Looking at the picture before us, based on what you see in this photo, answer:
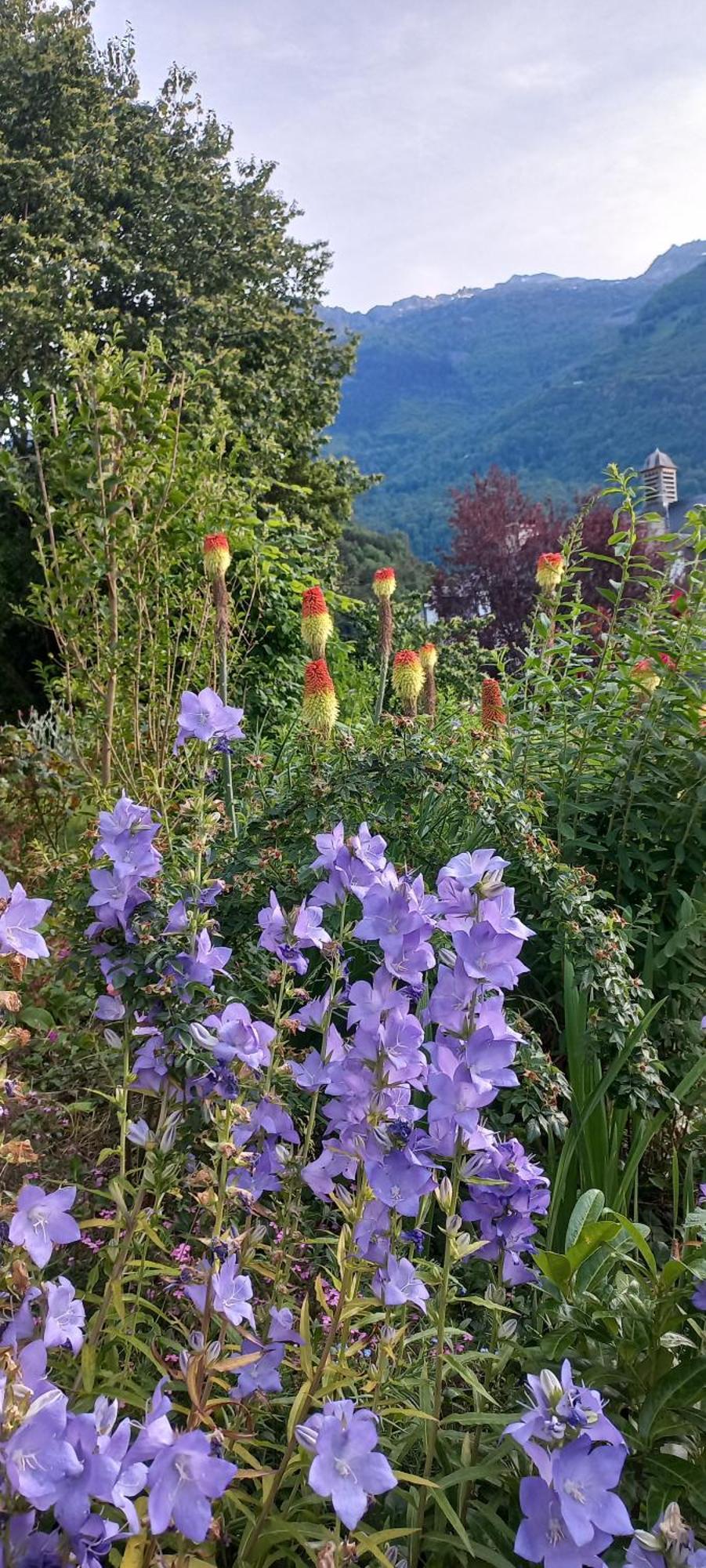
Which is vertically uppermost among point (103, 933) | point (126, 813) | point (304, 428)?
point (304, 428)

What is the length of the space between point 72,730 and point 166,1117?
125 inches

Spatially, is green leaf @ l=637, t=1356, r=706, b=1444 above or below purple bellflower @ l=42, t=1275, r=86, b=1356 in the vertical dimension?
below

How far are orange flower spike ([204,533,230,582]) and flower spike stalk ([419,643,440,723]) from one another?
3.98 ft

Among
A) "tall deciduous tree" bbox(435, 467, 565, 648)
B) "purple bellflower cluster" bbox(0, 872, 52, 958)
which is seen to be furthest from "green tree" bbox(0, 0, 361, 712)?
"purple bellflower cluster" bbox(0, 872, 52, 958)

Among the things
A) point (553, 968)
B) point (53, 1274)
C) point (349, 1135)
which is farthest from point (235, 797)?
point (349, 1135)

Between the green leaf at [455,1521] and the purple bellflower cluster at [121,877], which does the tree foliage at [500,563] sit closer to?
the purple bellflower cluster at [121,877]

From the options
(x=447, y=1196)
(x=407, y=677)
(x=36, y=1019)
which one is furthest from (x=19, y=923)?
(x=407, y=677)

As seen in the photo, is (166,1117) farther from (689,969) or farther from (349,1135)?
(689,969)

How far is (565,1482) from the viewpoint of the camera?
860 mm

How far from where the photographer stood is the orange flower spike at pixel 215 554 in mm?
3773

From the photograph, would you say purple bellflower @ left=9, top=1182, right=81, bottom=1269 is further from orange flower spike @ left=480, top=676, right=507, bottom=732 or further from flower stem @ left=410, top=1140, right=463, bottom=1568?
orange flower spike @ left=480, top=676, right=507, bottom=732

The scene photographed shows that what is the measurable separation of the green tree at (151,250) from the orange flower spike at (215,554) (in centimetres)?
1011

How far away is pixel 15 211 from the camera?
1545 cm

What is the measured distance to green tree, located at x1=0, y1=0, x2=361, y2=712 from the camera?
14289mm
